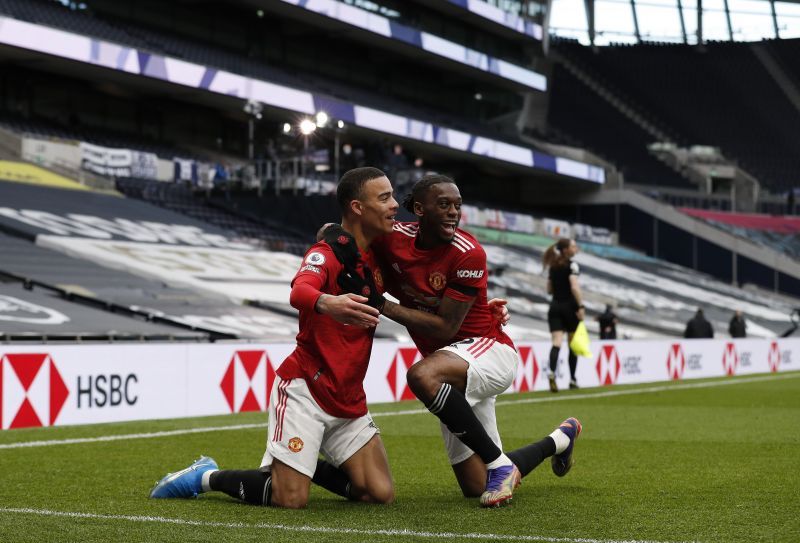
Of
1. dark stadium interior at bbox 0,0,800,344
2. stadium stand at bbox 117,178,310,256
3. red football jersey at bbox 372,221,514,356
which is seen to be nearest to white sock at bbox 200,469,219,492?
red football jersey at bbox 372,221,514,356

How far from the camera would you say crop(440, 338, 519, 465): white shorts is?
627cm

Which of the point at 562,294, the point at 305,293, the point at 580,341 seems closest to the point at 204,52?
the point at 562,294

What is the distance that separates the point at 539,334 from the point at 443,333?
21.6m

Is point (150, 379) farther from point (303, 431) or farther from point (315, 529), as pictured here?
point (315, 529)

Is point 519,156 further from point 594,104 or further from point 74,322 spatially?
point 74,322

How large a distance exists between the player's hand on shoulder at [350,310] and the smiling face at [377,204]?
2.21ft

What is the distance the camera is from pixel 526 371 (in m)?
18.9

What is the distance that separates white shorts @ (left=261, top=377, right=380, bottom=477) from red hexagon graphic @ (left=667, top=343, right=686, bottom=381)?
1815cm

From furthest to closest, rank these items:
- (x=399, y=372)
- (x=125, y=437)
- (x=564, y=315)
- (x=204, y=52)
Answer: (x=204, y=52) < (x=399, y=372) < (x=564, y=315) < (x=125, y=437)

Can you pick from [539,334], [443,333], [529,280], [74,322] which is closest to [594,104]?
[529,280]

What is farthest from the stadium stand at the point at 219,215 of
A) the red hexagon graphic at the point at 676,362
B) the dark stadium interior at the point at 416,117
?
the red hexagon graphic at the point at 676,362

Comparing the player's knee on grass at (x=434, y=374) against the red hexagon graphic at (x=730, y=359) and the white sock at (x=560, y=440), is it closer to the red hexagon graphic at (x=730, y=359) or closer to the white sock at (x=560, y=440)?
the white sock at (x=560, y=440)

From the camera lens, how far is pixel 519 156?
53.3m

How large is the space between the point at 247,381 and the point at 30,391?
3180 millimetres
